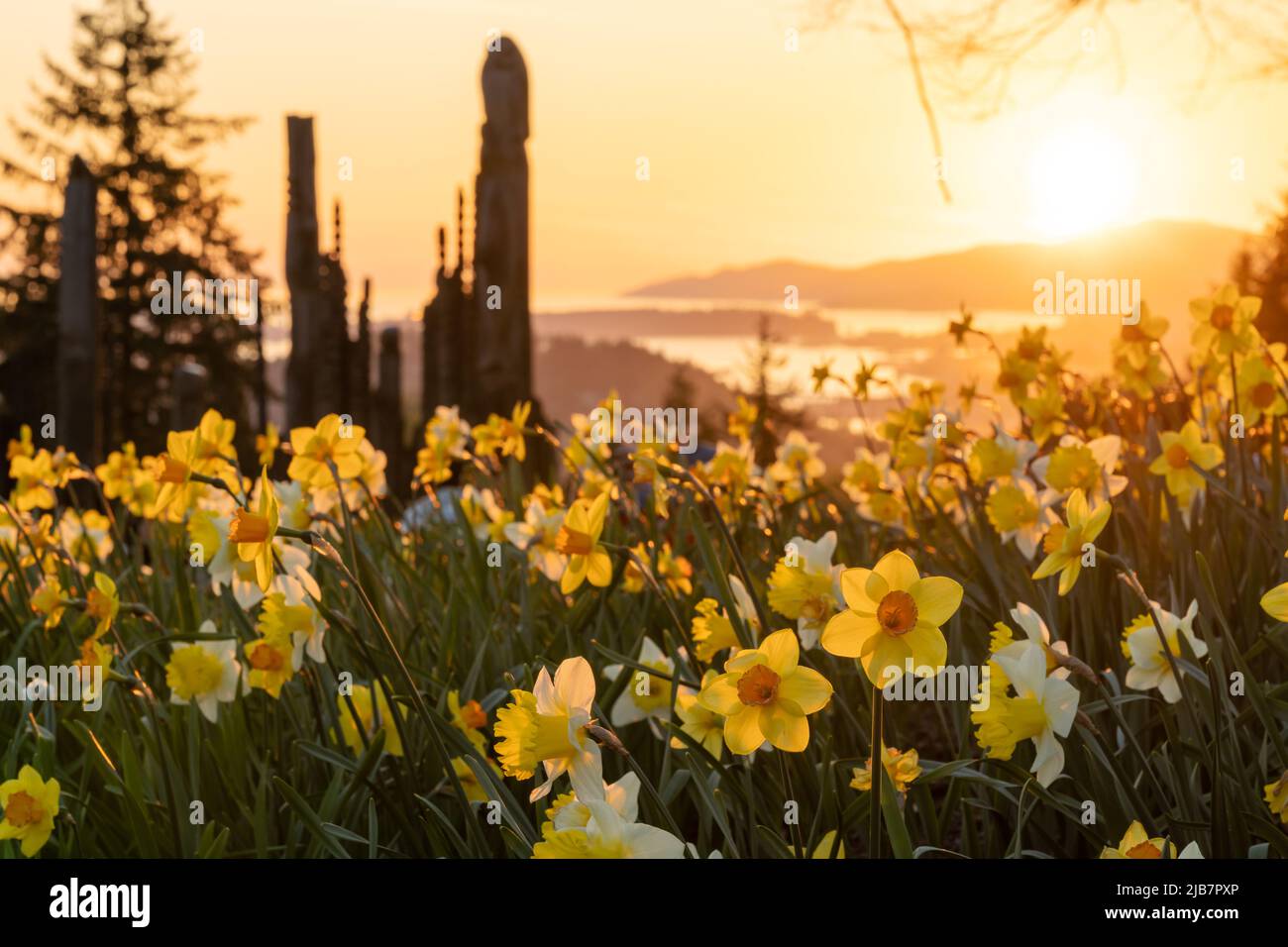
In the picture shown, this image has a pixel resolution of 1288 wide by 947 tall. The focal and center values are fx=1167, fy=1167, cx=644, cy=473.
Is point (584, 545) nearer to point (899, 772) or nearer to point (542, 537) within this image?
point (899, 772)

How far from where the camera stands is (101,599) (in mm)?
1739

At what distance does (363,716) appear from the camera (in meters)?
1.88

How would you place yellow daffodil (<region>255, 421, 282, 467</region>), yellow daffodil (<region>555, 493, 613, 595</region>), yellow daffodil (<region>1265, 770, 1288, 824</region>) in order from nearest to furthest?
yellow daffodil (<region>1265, 770, 1288, 824</region>), yellow daffodil (<region>555, 493, 613, 595</region>), yellow daffodil (<region>255, 421, 282, 467</region>)

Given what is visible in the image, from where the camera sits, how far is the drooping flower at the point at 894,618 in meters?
0.94

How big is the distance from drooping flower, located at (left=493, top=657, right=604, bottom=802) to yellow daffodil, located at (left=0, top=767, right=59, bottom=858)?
0.73 metres

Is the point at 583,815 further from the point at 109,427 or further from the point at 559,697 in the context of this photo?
the point at 109,427

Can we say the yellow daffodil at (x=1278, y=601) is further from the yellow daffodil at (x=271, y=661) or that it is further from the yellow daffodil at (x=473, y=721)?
the yellow daffodil at (x=271, y=661)

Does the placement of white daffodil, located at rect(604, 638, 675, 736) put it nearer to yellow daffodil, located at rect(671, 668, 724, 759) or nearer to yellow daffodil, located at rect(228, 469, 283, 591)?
yellow daffodil, located at rect(671, 668, 724, 759)

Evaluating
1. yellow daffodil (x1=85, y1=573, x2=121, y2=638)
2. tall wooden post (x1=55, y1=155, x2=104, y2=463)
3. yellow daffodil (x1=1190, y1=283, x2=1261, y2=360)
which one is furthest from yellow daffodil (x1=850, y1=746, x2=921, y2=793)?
tall wooden post (x1=55, y1=155, x2=104, y2=463)

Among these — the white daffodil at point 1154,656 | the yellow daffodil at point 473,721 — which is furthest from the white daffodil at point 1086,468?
the yellow daffodil at point 473,721

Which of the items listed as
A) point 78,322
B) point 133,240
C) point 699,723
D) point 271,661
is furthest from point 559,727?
point 133,240

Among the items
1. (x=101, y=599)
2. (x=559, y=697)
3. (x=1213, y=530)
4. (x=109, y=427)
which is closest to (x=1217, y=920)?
(x=559, y=697)

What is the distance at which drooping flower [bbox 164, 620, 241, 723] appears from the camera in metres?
1.82

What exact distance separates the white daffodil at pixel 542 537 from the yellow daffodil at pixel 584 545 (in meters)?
0.47
